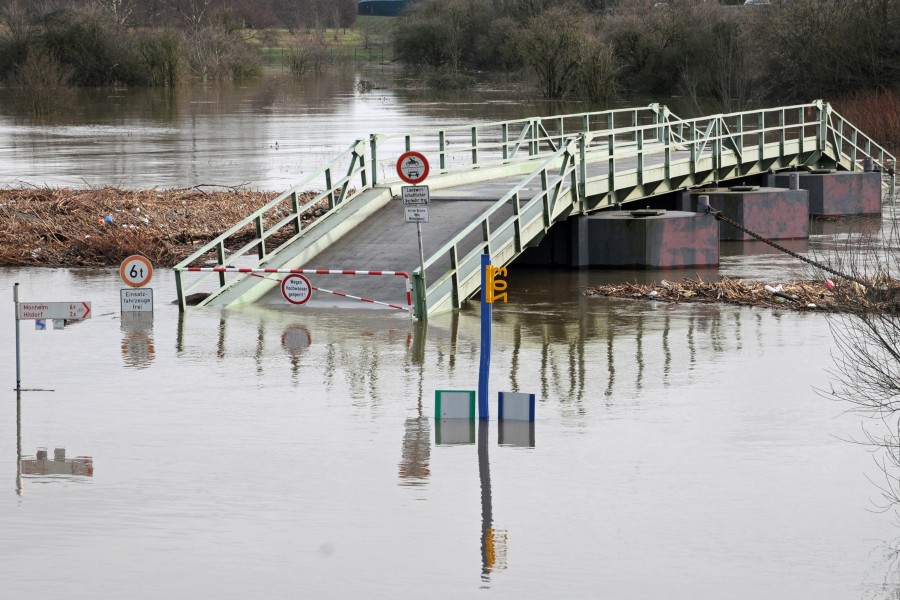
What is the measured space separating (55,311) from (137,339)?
10.5 ft

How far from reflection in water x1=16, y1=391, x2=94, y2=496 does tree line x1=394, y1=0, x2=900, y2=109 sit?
46.9 m

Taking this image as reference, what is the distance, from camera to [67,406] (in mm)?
12719

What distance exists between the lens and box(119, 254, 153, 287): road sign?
17.2m

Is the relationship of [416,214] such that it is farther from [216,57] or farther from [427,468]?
[216,57]

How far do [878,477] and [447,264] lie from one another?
9.22 metres

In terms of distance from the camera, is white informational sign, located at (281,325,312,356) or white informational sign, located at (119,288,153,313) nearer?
white informational sign, located at (281,325,312,356)

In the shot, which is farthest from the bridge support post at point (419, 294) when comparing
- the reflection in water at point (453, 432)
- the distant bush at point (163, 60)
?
the distant bush at point (163, 60)

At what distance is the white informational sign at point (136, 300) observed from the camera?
57.1 ft

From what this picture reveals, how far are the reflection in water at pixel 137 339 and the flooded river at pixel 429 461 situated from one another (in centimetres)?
6

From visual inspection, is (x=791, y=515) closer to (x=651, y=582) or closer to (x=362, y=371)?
(x=651, y=582)

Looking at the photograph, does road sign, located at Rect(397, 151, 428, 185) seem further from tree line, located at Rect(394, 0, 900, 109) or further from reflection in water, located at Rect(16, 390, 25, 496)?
tree line, located at Rect(394, 0, 900, 109)

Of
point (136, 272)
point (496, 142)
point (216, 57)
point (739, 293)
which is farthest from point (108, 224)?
point (216, 57)

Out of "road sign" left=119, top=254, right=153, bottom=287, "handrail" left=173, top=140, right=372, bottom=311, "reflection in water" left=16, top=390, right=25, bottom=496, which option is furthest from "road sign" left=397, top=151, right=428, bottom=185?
"reflection in water" left=16, top=390, right=25, bottom=496

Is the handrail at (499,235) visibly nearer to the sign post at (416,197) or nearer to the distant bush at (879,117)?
the sign post at (416,197)
